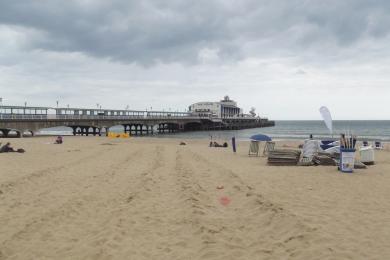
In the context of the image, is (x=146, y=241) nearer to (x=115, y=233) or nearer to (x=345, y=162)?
(x=115, y=233)

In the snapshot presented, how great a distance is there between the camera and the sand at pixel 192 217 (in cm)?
486

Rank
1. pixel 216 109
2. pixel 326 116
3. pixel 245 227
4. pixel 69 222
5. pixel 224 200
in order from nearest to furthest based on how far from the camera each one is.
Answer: pixel 245 227
pixel 69 222
pixel 224 200
pixel 326 116
pixel 216 109

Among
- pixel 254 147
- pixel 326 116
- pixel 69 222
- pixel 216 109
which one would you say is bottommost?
pixel 69 222

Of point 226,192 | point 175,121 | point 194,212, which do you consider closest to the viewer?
point 194,212

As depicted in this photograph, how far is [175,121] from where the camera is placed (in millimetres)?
86562

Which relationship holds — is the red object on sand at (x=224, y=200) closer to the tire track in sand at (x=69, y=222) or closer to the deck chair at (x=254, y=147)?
the tire track in sand at (x=69, y=222)

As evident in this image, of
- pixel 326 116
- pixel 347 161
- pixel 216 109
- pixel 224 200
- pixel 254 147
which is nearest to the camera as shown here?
pixel 224 200

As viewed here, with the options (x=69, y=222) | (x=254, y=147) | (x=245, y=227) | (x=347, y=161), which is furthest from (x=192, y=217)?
(x=254, y=147)

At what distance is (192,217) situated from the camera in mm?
6453

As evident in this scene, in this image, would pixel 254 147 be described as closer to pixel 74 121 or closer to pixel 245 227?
pixel 245 227

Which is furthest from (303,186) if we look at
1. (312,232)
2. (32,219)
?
(32,219)

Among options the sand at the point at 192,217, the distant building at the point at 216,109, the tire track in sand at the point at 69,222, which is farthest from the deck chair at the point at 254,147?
the distant building at the point at 216,109

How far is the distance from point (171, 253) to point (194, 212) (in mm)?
1981

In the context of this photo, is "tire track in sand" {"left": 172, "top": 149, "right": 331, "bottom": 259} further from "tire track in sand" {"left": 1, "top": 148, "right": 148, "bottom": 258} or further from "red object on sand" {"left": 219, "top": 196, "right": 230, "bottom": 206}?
"tire track in sand" {"left": 1, "top": 148, "right": 148, "bottom": 258}
